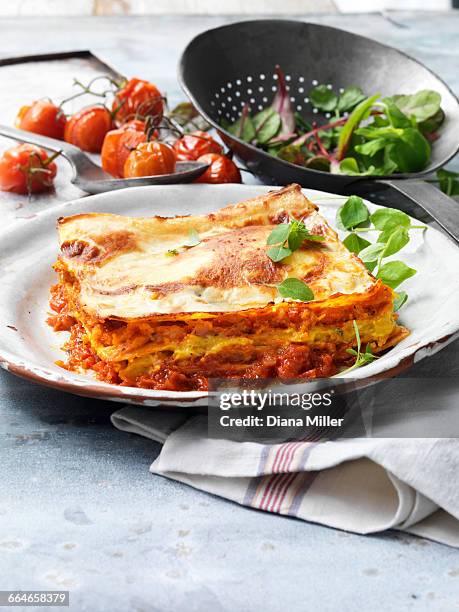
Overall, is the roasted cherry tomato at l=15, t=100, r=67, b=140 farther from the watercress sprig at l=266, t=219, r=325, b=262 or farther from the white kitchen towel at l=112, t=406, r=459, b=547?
the white kitchen towel at l=112, t=406, r=459, b=547

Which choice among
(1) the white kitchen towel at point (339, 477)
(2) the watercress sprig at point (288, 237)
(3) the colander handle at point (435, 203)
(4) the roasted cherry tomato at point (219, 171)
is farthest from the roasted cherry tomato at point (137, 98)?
(1) the white kitchen towel at point (339, 477)

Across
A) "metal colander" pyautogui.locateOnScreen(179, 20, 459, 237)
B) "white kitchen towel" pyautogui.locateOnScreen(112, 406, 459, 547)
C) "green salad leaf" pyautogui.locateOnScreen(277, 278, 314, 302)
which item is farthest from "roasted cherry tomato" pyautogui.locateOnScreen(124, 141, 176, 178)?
"white kitchen towel" pyautogui.locateOnScreen(112, 406, 459, 547)

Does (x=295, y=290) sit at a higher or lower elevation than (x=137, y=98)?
higher

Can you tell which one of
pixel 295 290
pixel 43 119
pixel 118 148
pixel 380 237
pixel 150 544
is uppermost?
pixel 295 290

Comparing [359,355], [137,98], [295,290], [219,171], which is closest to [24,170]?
[219,171]

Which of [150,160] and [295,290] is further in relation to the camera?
[150,160]

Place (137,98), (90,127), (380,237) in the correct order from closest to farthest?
(380,237)
(90,127)
(137,98)

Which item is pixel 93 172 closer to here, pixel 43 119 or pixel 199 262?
pixel 43 119

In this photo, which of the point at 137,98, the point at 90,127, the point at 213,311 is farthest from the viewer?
the point at 137,98
